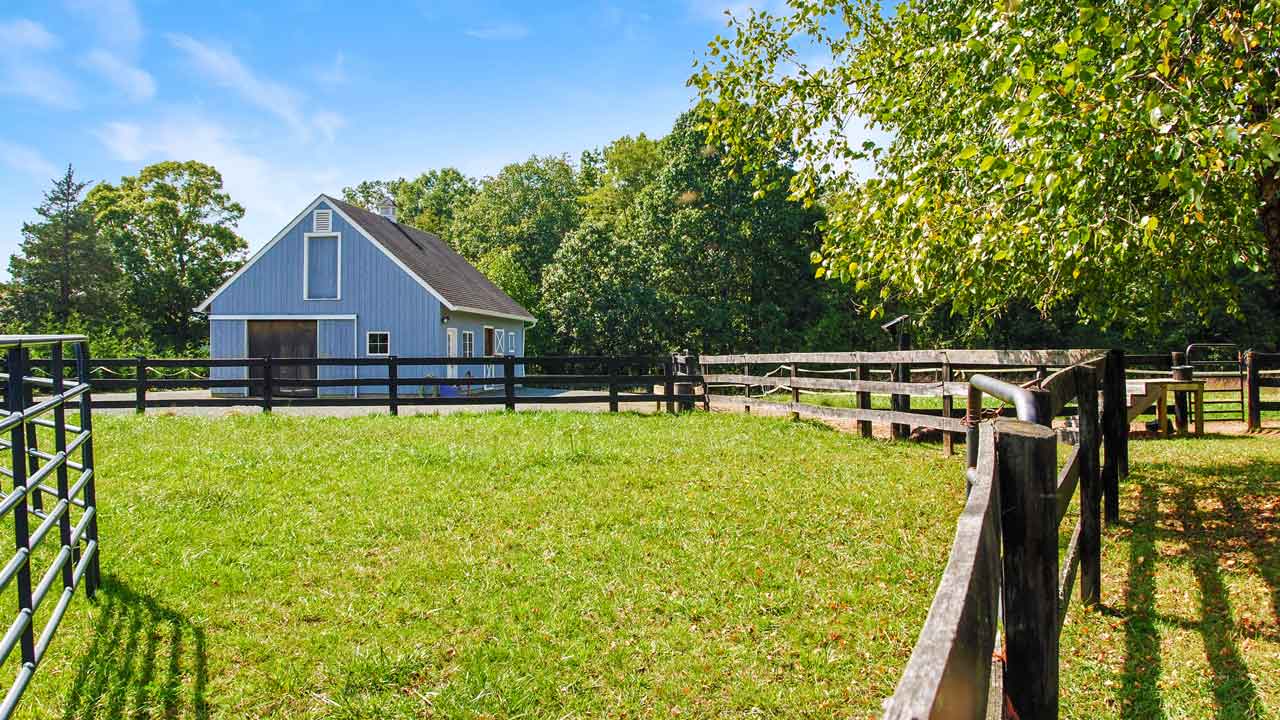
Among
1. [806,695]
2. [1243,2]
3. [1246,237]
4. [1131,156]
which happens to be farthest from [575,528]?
[1246,237]

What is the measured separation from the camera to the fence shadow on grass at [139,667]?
3.40m

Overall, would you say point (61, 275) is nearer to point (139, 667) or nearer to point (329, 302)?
point (329, 302)

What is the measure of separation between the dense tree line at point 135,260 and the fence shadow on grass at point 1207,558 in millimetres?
41028

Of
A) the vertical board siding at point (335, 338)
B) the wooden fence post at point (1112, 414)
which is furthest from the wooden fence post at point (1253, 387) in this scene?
the vertical board siding at point (335, 338)

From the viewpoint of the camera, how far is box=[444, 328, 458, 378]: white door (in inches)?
928

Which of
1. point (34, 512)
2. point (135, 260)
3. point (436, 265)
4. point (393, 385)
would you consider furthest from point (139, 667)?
point (135, 260)

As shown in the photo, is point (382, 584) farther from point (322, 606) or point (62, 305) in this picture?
point (62, 305)

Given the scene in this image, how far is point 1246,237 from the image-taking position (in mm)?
7574

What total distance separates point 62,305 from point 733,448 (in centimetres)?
4506

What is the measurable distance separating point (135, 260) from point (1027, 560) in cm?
4714

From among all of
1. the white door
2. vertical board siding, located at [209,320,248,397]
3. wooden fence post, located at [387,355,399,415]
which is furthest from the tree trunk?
vertical board siding, located at [209,320,248,397]

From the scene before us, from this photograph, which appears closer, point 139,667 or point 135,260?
point 139,667

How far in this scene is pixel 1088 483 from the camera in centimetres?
419

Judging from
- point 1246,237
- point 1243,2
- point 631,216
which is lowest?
point 1246,237
